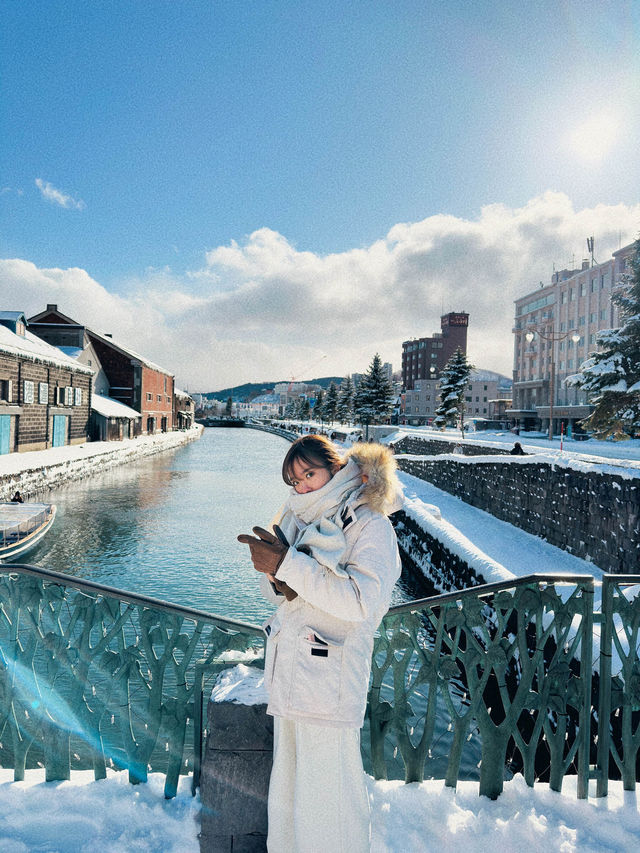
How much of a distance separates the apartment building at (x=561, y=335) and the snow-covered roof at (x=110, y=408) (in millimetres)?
36135

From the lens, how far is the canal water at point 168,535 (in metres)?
12.5

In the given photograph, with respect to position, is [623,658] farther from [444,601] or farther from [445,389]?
[445,389]

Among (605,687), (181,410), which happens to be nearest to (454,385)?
(605,687)

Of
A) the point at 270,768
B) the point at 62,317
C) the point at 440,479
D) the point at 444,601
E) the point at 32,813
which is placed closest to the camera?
the point at 270,768

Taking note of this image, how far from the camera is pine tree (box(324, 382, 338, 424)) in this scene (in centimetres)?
8300

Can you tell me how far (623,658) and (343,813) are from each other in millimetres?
1733

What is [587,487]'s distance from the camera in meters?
10.8

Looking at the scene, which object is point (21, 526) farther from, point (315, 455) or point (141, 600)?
point (315, 455)

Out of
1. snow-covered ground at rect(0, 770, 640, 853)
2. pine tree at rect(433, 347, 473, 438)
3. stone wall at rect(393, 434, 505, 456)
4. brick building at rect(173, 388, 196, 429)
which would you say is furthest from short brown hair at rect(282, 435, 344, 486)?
brick building at rect(173, 388, 196, 429)

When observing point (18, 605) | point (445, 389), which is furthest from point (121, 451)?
point (18, 605)

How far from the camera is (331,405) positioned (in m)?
84.9

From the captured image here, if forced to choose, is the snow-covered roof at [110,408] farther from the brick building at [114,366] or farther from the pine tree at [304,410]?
the pine tree at [304,410]

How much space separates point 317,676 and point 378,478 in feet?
2.47

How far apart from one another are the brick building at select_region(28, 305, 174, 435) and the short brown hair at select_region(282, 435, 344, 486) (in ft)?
137
